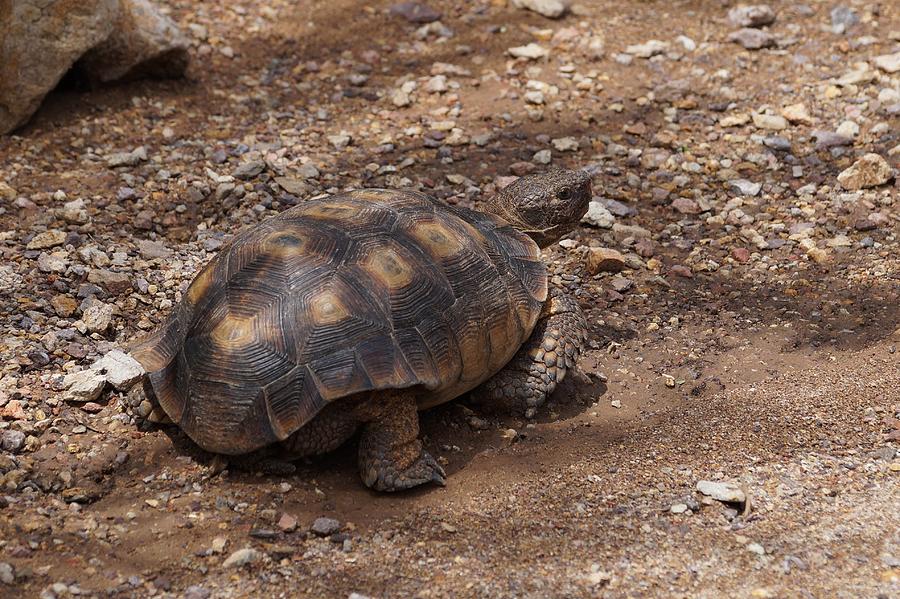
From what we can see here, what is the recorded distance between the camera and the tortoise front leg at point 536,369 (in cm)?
436

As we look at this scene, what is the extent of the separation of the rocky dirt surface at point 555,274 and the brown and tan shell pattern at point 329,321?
324 millimetres

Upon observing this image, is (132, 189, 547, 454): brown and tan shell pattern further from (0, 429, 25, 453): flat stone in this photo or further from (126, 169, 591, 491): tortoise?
(0, 429, 25, 453): flat stone

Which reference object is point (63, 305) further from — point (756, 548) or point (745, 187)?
point (745, 187)

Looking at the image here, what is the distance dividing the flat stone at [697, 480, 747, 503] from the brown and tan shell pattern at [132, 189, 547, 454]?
3.43ft

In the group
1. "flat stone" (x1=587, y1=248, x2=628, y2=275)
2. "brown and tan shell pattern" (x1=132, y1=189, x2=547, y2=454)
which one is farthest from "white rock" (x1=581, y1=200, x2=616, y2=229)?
"brown and tan shell pattern" (x1=132, y1=189, x2=547, y2=454)

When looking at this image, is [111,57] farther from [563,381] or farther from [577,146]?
[563,381]

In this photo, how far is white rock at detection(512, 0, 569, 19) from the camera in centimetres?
793

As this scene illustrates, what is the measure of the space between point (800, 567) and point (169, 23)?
5670 mm

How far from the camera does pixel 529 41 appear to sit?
7.75m

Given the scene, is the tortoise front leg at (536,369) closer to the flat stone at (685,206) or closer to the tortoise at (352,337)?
the tortoise at (352,337)

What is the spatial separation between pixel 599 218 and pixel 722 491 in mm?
2519

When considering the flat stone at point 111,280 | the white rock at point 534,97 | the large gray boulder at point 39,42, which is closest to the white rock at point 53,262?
the flat stone at point 111,280

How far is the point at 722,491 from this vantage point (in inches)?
144

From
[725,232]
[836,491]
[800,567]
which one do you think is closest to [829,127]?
[725,232]
